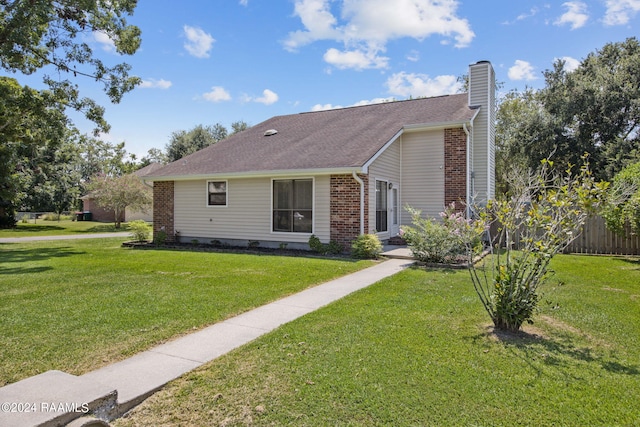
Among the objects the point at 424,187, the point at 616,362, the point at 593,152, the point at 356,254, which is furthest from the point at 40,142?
the point at 593,152

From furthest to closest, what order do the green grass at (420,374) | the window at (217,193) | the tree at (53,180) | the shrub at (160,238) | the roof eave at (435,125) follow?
the tree at (53,180) < the shrub at (160,238) < the window at (217,193) < the roof eave at (435,125) < the green grass at (420,374)

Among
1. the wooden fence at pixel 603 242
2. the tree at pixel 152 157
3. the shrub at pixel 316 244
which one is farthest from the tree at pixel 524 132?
the tree at pixel 152 157

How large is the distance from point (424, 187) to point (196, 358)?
11716 mm

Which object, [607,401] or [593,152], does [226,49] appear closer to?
[607,401]

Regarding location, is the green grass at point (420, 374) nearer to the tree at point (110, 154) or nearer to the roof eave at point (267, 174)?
the roof eave at point (267, 174)

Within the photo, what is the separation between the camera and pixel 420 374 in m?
3.66

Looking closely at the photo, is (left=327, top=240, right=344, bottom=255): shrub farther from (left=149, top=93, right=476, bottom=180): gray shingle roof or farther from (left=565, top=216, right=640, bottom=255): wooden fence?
(left=565, top=216, right=640, bottom=255): wooden fence

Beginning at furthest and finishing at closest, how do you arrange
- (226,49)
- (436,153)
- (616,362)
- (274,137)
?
(274,137), (226,49), (436,153), (616,362)

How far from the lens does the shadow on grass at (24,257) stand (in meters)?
9.59

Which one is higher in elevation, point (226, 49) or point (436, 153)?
point (226, 49)

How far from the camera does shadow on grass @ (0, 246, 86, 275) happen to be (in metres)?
9.59

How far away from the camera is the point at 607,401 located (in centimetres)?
320

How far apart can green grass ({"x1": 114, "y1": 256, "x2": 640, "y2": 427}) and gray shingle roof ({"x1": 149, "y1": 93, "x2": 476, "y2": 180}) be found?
6890mm

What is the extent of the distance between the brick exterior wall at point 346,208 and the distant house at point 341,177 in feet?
0.10
